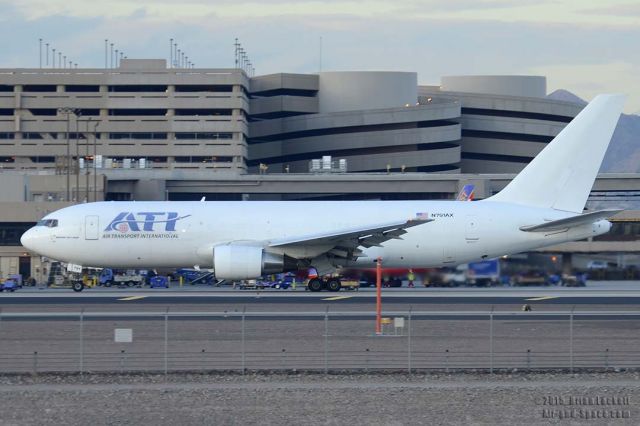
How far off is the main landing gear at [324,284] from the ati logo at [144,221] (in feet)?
22.5

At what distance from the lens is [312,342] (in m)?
31.2

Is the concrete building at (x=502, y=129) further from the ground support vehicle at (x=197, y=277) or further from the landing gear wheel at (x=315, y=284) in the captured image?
the landing gear wheel at (x=315, y=284)

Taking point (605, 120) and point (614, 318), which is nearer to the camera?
point (614, 318)

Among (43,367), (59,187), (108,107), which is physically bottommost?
(43,367)

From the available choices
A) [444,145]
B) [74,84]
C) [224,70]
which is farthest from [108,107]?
[444,145]

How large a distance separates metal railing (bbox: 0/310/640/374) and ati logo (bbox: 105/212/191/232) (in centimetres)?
1386

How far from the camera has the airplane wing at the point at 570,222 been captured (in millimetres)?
49556

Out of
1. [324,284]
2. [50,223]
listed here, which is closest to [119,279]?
[50,223]

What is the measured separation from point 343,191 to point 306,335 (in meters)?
70.4

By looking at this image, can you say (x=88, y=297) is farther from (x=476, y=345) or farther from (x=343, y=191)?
(x=343, y=191)

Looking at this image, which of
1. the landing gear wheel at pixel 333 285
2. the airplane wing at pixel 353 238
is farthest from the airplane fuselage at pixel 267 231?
the landing gear wheel at pixel 333 285

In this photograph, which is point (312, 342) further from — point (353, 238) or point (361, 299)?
point (353, 238)

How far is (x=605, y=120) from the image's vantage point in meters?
55.7

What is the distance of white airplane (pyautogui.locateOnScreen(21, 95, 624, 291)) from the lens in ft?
173
